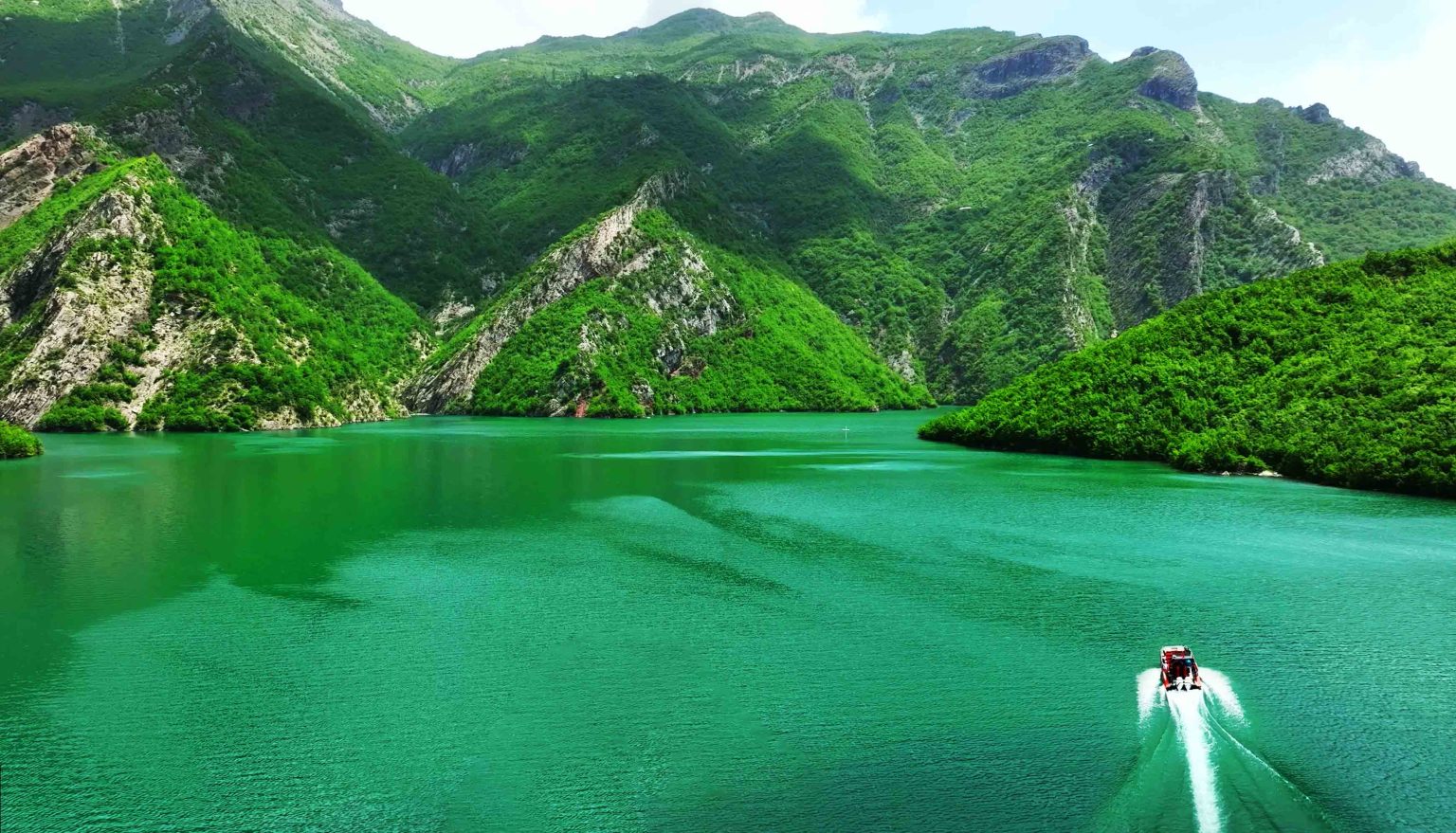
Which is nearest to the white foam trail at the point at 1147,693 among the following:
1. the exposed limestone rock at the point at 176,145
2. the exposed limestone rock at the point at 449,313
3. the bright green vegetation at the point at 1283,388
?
the bright green vegetation at the point at 1283,388

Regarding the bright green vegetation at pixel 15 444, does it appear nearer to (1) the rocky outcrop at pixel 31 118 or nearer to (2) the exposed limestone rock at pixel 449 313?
(2) the exposed limestone rock at pixel 449 313

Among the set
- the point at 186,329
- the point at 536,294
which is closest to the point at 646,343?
the point at 536,294

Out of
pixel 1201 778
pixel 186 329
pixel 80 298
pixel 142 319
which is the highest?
pixel 80 298

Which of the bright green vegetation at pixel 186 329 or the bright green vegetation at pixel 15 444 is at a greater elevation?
the bright green vegetation at pixel 186 329

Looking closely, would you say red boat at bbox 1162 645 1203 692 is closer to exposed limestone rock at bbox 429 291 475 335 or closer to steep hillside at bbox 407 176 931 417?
steep hillside at bbox 407 176 931 417

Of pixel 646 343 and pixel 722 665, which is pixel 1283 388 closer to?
pixel 722 665

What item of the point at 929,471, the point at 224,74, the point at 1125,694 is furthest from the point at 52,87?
the point at 1125,694

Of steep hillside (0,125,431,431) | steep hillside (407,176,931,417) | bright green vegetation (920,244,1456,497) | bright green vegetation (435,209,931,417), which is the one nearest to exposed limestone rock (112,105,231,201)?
steep hillside (0,125,431,431)
